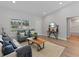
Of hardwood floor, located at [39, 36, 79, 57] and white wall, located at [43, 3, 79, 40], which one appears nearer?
hardwood floor, located at [39, 36, 79, 57]

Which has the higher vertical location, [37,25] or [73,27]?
[37,25]

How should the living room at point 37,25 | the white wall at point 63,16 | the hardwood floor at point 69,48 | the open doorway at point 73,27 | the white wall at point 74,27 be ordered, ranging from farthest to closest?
the white wall at point 74,27
the open doorway at point 73,27
the white wall at point 63,16
the living room at point 37,25
the hardwood floor at point 69,48

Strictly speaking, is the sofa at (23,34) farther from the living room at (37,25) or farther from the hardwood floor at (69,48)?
the hardwood floor at (69,48)

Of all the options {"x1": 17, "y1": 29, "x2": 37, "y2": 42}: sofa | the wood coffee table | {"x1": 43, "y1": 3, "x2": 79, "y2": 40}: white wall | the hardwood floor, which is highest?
{"x1": 43, "y1": 3, "x2": 79, "y2": 40}: white wall

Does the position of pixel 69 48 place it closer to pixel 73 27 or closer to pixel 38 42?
pixel 38 42

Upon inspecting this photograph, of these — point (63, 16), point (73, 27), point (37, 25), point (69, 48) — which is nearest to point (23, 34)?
point (37, 25)

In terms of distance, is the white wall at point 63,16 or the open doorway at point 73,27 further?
the open doorway at point 73,27

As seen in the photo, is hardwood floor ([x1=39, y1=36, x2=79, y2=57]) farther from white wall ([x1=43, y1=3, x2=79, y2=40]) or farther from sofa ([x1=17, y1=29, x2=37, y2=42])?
sofa ([x1=17, y1=29, x2=37, y2=42])

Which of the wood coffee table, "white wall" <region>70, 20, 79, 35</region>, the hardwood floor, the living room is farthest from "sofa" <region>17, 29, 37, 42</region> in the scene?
"white wall" <region>70, 20, 79, 35</region>

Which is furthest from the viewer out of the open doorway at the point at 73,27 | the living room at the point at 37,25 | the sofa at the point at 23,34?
the open doorway at the point at 73,27

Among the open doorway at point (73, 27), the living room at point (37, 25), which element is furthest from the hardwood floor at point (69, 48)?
the open doorway at point (73, 27)

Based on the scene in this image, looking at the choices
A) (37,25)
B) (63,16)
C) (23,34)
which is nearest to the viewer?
(37,25)

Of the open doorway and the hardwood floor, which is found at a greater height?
the open doorway

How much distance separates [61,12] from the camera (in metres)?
6.02
